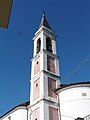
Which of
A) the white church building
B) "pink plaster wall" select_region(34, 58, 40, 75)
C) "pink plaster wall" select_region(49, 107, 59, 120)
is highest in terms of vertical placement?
"pink plaster wall" select_region(34, 58, 40, 75)

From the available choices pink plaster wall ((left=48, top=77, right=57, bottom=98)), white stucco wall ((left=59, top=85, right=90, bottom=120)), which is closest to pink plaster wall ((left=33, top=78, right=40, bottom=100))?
pink plaster wall ((left=48, top=77, right=57, bottom=98))

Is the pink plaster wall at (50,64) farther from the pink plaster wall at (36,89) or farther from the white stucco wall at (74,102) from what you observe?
the white stucco wall at (74,102)

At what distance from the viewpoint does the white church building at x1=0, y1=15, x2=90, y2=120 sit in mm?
17312

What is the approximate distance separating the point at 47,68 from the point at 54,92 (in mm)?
2723

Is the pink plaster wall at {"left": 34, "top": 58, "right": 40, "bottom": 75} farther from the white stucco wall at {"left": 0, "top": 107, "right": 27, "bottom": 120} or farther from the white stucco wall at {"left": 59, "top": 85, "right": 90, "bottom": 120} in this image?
the white stucco wall at {"left": 0, "top": 107, "right": 27, "bottom": 120}

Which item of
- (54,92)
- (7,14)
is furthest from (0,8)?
(54,92)

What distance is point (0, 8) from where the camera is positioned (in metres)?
2.90

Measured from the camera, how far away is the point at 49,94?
746 inches

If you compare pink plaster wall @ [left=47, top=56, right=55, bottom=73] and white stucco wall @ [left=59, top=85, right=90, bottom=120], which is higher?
pink plaster wall @ [left=47, top=56, right=55, bottom=73]

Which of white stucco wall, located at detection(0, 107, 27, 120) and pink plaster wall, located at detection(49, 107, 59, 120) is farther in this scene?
white stucco wall, located at detection(0, 107, 27, 120)

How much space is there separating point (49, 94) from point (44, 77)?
180 centimetres

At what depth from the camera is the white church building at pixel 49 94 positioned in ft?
56.8

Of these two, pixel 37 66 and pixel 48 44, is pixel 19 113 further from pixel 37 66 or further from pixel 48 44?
pixel 48 44

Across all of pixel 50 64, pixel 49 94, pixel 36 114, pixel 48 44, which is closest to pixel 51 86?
pixel 49 94
